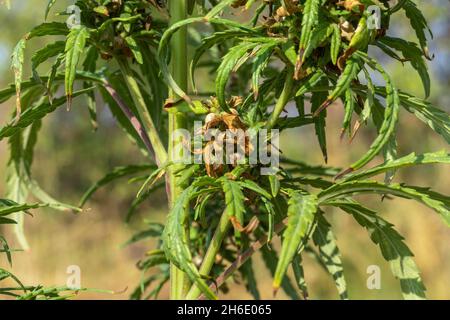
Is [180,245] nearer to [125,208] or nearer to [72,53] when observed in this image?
[72,53]

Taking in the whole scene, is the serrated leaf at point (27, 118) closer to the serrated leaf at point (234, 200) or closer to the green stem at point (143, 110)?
the green stem at point (143, 110)

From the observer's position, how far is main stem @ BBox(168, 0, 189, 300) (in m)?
1.01

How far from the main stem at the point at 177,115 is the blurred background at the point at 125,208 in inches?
91.2

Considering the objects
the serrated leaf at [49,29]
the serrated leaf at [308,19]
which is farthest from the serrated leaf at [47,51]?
the serrated leaf at [308,19]

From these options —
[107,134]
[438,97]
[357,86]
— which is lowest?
[357,86]

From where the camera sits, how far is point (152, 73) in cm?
117

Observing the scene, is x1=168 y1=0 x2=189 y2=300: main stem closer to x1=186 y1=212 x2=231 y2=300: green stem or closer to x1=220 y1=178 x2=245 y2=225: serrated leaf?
x1=186 y1=212 x2=231 y2=300: green stem

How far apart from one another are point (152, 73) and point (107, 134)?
7635 millimetres

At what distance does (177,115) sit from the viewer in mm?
1030

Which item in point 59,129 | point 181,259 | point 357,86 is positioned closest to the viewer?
point 181,259

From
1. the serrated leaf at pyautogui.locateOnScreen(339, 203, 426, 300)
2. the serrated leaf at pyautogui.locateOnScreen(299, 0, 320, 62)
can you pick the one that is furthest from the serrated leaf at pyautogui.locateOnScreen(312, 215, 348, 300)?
the serrated leaf at pyautogui.locateOnScreen(299, 0, 320, 62)
